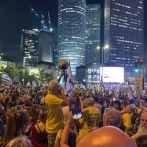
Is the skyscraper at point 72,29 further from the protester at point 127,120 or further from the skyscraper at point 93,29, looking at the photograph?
the protester at point 127,120

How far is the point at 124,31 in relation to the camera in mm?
148000

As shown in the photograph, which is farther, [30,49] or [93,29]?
[30,49]

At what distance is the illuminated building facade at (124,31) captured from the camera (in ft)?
467

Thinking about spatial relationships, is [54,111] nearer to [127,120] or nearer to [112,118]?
[112,118]

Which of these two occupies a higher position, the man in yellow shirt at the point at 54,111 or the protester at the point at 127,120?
the man in yellow shirt at the point at 54,111

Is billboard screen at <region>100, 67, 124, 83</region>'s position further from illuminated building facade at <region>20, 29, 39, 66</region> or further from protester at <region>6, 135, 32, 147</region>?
illuminated building facade at <region>20, 29, 39, 66</region>

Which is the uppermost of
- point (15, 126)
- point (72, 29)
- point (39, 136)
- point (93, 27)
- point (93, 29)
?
point (93, 27)

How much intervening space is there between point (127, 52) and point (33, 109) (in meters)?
157

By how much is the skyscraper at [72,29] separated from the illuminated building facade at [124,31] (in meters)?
30.0

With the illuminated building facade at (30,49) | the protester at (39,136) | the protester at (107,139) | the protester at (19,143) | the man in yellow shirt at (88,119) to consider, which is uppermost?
the illuminated building facade at (30,49)

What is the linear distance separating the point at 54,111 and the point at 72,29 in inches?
4921

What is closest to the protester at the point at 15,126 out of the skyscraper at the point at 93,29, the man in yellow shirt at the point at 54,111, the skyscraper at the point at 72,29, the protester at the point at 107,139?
the man in yellow shirt at the point at 54,111

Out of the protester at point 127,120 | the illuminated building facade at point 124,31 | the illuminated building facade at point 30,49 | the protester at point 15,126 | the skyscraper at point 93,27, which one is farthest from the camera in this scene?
the illuminated building facade at point 30,49

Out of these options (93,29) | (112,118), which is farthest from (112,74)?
(93,29)
